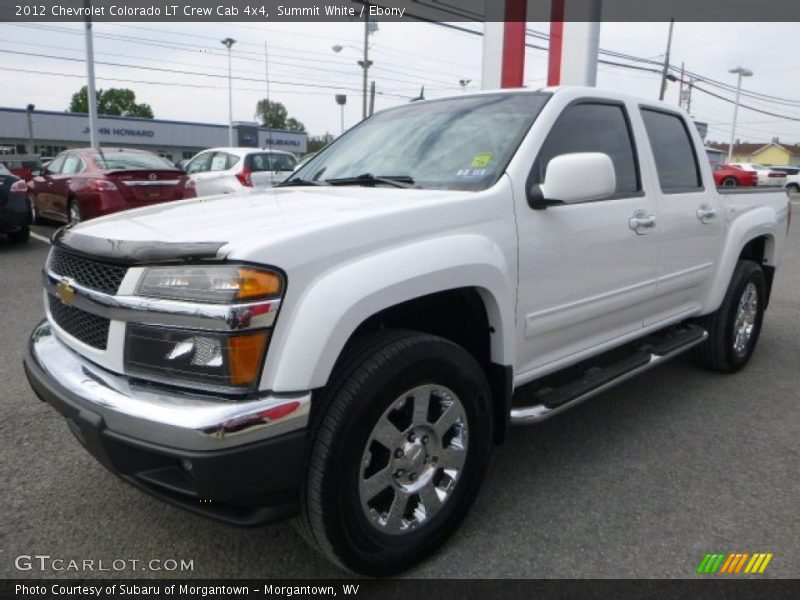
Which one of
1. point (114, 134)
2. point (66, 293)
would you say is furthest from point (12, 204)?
point (114, 134)

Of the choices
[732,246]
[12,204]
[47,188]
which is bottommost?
[12,204]

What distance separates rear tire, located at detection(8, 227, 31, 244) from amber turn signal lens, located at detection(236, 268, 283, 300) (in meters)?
9.09

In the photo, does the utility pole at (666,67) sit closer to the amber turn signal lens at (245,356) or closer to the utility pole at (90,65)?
the utility pole at (90,65)

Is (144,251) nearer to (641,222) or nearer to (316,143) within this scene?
(641,222)

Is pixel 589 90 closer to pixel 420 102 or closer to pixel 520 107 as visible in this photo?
pixel 520 107

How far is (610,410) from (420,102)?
2.11 m

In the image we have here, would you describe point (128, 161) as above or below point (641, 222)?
above

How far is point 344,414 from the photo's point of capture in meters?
1.95

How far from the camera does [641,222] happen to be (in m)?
3.22

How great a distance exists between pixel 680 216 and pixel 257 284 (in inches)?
105

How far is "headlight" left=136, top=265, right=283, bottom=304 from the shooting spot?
1849 mm

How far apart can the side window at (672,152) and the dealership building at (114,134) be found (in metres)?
A: 49.3

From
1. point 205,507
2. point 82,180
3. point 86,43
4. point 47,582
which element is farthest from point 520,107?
point 86,43

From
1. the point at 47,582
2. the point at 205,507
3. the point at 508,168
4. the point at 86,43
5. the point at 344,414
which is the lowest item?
the point at 47,582
